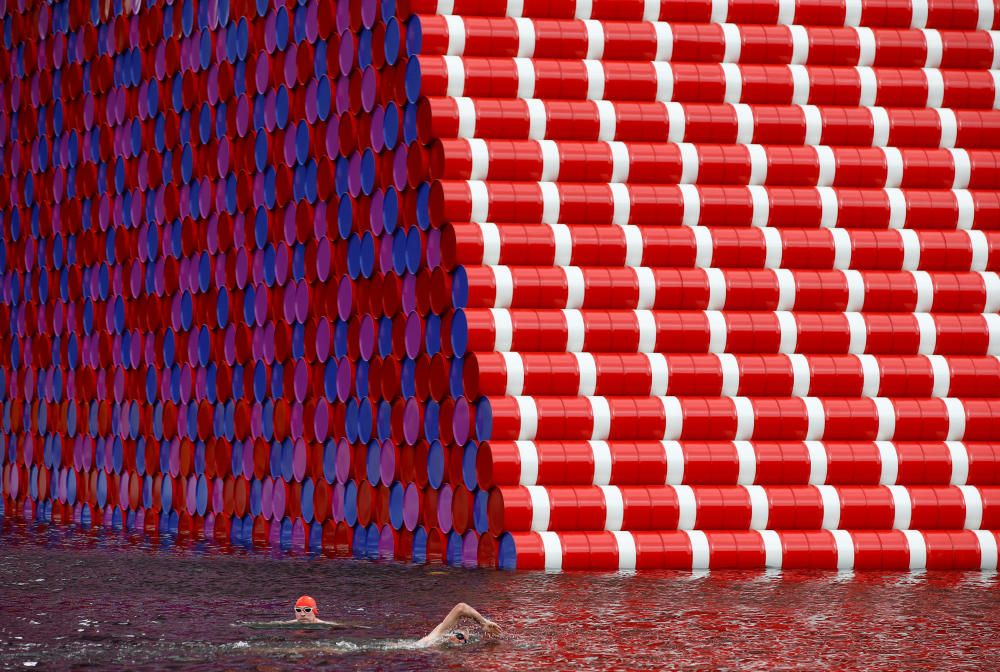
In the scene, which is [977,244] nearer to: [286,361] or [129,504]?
[286,361]

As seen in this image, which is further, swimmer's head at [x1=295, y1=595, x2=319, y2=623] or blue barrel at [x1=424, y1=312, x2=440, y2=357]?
blue barrel at [x1=424, y1=312, x2=440, y2=357]

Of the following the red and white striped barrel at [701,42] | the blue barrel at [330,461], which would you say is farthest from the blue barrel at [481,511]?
the red and white striped barrel at [701,42]

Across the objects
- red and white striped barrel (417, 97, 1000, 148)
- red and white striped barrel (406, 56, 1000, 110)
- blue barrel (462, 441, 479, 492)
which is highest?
red and white striped barrel (406, 56, 1000, 110)

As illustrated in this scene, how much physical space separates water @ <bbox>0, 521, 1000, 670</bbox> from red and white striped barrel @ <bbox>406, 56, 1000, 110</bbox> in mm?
3619

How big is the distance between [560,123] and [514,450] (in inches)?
105

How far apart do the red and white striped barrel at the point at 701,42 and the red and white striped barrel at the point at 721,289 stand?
182cm

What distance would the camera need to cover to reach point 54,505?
63.5 ft

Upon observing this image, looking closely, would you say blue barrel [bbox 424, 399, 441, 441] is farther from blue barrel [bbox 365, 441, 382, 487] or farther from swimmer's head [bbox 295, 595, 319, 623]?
swimmer's head [bbox 295, 595, 319, 623]

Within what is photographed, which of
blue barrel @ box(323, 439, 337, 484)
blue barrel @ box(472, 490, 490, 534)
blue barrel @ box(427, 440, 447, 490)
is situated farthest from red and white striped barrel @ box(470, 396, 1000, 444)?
blue barrel @ box(323, 439, 337, 484)

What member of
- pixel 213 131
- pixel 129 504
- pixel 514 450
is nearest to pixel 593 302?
pixel 514 450

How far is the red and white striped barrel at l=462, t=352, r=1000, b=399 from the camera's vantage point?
41.9 ft

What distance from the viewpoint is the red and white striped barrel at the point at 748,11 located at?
→ 14.0 metres

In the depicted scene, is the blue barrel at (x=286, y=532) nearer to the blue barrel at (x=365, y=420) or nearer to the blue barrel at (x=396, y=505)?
the blue barrel at (x=365, y=420)

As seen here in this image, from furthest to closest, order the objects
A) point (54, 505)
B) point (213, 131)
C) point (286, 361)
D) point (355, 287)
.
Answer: point (54, 505), point (213, 131), point (286, 361), point (355, 287)
